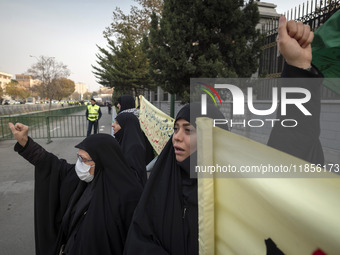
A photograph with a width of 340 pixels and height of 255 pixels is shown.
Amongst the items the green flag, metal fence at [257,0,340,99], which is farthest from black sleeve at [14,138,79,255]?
metal fence at [257,0,340,99]

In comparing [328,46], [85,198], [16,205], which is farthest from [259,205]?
[16,205]

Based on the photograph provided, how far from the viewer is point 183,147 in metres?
1.66

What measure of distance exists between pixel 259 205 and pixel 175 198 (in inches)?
32.3

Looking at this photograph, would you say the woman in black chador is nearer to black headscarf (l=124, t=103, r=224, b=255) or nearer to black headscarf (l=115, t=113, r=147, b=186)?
black headscarf (l=124, t=103, r=224, b=255)

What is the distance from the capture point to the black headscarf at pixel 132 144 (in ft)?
11.6

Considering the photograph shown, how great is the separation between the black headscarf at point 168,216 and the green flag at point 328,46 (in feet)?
2.98

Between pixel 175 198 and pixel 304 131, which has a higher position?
pixel 304 131

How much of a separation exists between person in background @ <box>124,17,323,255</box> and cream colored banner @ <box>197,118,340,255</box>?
47 cm

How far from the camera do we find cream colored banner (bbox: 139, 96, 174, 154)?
429 centimetres

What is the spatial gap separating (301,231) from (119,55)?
18773 mm

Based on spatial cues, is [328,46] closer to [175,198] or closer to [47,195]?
[175,198]

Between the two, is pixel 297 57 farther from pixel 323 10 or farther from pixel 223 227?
pixel 323 10

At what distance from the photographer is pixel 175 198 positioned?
1544 millimetres

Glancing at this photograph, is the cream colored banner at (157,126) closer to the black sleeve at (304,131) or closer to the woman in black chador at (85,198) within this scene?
the woman in black chador at (85,198)
